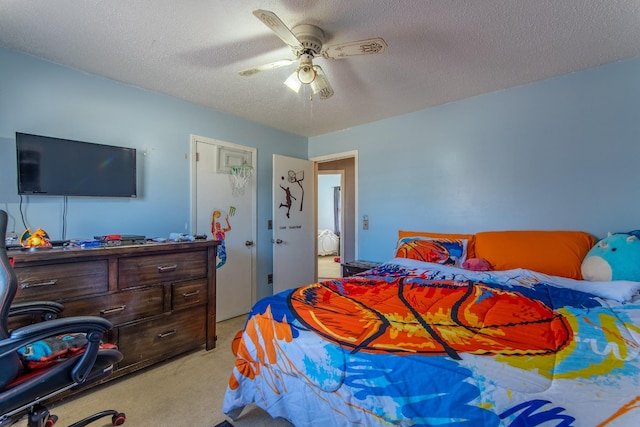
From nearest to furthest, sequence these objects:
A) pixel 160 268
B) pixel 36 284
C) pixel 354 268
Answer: pixel 36 284 → pixel 160 268 → pixel 354 268

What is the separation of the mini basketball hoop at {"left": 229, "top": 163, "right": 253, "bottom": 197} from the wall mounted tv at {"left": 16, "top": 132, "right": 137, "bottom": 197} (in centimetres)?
103

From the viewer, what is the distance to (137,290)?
6.64 ft

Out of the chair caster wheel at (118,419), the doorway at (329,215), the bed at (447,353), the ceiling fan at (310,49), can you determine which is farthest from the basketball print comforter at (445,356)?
the doorway at (329,215)

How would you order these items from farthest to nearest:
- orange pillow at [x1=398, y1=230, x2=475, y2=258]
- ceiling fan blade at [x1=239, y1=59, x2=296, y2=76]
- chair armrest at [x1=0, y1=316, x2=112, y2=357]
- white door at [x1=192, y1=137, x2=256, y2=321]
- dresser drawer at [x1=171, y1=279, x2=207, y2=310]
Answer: white door at [x1=192, y1=137, x2=256, y2=321] < orange pillow at [x1=398, y1=230, x2=475, y2=258] < dresser drawer at [x1=171, y1=279, x2=207, y2=310] < ceiling fan blade at [x1=239, y1=59, x2=296, y2=76] < chair armrest at [x1=0, y1=316, x2=112, y2=357]

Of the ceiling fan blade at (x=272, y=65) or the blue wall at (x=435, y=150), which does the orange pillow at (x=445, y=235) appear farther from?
the ceiling fan blade at (x=272, y=65)

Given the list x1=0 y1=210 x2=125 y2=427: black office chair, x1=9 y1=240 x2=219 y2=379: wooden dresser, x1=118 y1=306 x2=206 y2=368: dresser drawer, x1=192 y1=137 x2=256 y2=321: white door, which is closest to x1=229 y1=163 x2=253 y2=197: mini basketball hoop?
x1=192 y1=137 x2=256 y2=321: white door

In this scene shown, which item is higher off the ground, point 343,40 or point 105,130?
point 343,40

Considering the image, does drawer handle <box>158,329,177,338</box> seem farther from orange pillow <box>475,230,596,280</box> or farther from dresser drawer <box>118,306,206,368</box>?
orange pillow <box>475,230,596,280</box>

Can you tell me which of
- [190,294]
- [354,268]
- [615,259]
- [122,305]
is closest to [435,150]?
[354,268]

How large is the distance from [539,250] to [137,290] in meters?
3.11

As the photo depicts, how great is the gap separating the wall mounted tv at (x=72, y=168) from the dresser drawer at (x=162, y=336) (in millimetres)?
1123

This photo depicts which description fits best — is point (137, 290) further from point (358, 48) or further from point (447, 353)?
point (358, 48)

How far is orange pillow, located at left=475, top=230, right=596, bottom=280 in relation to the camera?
2.08 meters

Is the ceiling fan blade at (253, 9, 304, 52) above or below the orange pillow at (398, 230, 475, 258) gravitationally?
above
